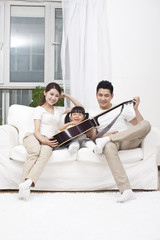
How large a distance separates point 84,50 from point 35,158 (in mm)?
1784

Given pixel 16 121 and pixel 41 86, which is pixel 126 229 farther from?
pixel 41 86

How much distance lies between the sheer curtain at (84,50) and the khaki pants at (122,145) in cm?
117

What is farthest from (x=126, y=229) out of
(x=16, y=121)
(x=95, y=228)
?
(x=16, y=121)

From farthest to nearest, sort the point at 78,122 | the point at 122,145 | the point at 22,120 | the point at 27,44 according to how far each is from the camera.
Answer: the point at 27,44 < the point at 22,120 < the point at 78,122 < the point at 122,145

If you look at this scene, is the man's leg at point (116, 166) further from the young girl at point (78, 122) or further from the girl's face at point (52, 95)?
the girl's face at point (52, 95)

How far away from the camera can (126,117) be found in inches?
113

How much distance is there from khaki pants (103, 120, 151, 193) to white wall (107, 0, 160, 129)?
1.34m

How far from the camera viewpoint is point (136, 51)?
3.84 meters

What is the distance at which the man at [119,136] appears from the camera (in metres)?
2.28

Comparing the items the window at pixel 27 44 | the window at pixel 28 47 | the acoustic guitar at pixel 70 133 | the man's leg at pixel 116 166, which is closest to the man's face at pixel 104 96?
the acoustic guitar at pixel 70 133

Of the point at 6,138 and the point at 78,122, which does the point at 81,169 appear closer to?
the point at 78,122

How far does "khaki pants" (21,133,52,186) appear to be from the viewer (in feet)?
7.48

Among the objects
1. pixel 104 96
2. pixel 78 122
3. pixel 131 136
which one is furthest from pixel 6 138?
pixel 131 136

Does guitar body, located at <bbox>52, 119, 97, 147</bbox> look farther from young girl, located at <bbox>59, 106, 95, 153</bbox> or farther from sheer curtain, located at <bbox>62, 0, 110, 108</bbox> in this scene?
sheer curtain, located at <bbox>62, 0, 110, 108</bbox>
